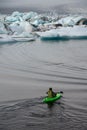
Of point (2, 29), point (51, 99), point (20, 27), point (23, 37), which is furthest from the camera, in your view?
point (20, 27)

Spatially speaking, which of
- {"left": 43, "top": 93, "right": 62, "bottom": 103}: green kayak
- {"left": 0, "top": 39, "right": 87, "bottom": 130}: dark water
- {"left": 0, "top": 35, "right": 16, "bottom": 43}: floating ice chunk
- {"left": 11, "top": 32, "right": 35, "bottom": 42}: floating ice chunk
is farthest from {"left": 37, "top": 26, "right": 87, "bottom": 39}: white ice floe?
{"left": 43, "top": 93, "right": 62, "bottom": 103}: green kayak

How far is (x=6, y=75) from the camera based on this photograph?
55.6 feet

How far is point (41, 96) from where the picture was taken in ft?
41.1

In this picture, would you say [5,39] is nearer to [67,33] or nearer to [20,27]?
[20,27]

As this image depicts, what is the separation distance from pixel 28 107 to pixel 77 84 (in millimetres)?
3231

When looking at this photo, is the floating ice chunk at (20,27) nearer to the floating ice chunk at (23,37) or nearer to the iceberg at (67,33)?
the floating ice chunk at (23,37)

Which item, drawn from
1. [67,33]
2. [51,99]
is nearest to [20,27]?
[67,33]

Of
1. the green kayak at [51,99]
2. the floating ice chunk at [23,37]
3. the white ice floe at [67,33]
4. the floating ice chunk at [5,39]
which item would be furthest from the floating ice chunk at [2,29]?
the green kayak at [51,99]

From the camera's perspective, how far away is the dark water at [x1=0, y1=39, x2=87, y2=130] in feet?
32.3

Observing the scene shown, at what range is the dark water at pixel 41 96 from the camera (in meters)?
9.85

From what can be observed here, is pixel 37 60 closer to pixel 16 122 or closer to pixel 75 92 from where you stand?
pixel 75 92

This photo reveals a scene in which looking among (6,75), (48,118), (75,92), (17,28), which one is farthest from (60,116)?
(17,28)

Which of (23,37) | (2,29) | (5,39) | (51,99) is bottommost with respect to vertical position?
(51,99)

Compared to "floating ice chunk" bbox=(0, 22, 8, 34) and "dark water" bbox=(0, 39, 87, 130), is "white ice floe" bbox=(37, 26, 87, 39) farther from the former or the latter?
"dark water" bbox=(0, 39, 87, 130)
